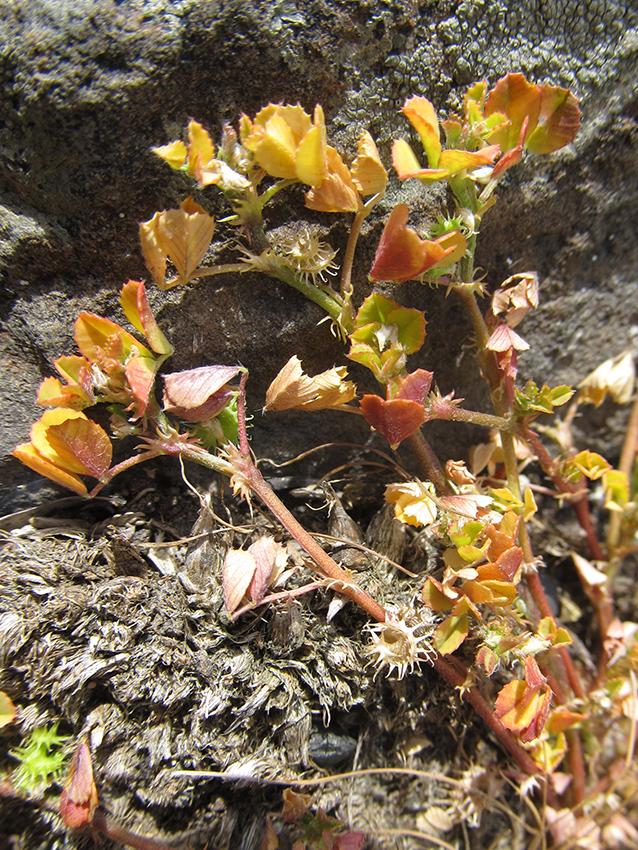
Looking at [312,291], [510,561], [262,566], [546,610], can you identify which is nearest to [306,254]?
[312,291]

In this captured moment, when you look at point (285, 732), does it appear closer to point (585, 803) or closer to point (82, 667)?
point (82, 667)

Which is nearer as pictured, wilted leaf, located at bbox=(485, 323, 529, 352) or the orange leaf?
the orange leaf

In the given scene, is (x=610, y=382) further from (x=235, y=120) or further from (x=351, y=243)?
(x=235, y=120)

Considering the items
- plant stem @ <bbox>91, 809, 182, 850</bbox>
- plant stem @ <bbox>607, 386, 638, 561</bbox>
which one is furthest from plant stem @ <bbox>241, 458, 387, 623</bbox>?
plant stem @ <bbox>607, 386, 638, 561</bbox>

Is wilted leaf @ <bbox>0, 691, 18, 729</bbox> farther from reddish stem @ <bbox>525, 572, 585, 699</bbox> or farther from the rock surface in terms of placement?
reddish stem @ <bbox>525, 572, 585, 699</bbox>

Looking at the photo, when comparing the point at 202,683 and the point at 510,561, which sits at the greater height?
the point at 510,561

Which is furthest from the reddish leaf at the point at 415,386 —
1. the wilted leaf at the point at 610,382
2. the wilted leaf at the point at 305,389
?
the wilted leaf at the point at 610,382

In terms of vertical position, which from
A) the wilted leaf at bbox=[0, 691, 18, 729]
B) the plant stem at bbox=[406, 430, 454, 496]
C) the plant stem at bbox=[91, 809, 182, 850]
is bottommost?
the plant stem at bbox=[91, 809, 182, 850]

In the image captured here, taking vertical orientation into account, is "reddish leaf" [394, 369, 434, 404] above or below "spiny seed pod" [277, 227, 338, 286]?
below
